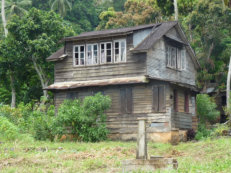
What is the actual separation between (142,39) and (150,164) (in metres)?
15.5

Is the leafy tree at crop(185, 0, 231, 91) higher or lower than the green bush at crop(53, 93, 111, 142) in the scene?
higher

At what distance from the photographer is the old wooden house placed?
25.4 meters

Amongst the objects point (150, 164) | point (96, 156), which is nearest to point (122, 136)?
point (96, 156)

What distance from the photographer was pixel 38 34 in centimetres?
3406

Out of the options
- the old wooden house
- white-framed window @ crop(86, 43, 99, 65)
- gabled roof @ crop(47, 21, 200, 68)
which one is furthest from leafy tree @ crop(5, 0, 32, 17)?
white-framed window @ crop(86, 43, 99, 65)

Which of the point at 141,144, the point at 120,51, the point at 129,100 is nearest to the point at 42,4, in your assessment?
the point at 120,51

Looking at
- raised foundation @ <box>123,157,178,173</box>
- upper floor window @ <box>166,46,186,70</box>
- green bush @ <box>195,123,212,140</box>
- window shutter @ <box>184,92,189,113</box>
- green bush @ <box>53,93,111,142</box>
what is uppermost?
upper floor window @ <box>166,46,186,70</box>

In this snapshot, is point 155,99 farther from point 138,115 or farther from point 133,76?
point 133,76

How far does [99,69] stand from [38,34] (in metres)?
8.77

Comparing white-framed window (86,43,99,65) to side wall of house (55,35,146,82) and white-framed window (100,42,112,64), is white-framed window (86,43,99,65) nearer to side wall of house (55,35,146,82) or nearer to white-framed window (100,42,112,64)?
side wall of house (55,35,146,82)

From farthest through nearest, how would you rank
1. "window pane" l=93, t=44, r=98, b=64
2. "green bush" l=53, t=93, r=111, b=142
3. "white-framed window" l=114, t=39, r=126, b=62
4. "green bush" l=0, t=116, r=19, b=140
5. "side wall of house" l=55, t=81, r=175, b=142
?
"window pane" l=93, t=44, r=98, b=64
"white-framed window" l=114, t=39, r=126, b=62
"side wall of house" l=55, t=81, r=175, b=142
"green bush" l=53, t=93, r=111, b=142
"green bush" l=0, t=116, r=19, b=140

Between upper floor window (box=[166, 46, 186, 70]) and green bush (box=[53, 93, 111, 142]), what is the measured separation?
17.6 feet

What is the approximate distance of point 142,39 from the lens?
26.7 meters

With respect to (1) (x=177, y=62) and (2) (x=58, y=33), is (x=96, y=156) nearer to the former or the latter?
(1) (x=177, y=62)
